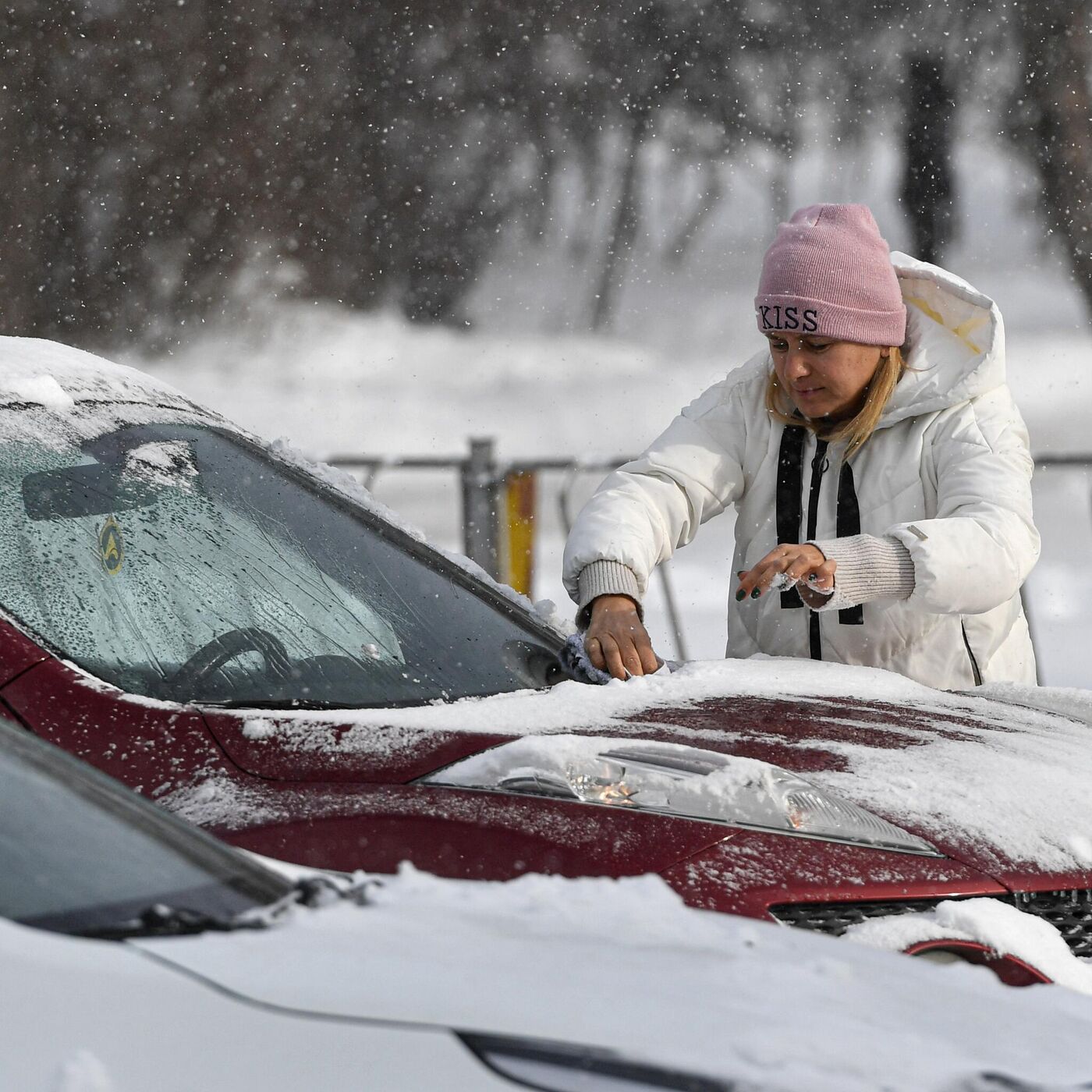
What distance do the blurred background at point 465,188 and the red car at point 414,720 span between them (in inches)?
564

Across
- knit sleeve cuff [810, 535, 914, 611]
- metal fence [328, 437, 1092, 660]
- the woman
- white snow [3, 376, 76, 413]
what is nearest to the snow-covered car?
white snow [3, 376, 76, 413]

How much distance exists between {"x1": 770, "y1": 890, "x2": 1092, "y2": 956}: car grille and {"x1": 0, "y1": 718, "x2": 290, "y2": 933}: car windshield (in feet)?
2.08

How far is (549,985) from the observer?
1.13 m

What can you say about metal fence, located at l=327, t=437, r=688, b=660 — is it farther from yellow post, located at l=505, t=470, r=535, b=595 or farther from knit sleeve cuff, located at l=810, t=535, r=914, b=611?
knit sleeve cuff, located at l=810, t=535, r=914, b=611

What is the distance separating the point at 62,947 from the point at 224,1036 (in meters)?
0.15

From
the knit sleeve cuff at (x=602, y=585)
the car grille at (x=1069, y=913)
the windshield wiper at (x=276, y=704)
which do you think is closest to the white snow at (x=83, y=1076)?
the windshield wiper at (x=276, y=704)

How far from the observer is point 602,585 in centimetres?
288

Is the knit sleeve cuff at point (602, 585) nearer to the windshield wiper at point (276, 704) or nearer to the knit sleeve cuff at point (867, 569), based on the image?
the knit sleeve cuff at point (867, 569)

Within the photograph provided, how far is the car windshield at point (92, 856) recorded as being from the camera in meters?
1.17

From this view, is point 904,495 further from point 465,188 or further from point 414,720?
point 465,188

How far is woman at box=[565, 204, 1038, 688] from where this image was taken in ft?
9.82

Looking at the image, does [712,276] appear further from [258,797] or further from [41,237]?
[258,797]

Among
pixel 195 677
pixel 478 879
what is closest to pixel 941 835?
pixel 478 879

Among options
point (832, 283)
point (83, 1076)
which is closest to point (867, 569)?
point (832, 283)
